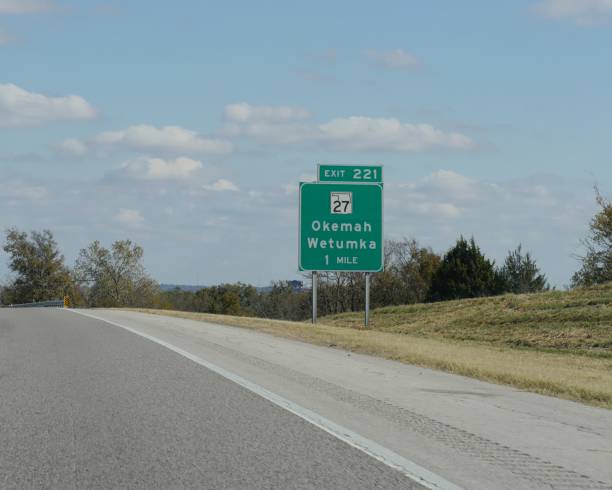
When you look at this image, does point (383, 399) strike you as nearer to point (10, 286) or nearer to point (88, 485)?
point (88, 485)

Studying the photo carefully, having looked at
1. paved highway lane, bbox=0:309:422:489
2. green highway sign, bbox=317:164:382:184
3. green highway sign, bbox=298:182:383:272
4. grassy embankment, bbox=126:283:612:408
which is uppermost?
green highway sign, bbox=317:164:382:184

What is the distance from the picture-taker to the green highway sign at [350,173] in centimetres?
3312

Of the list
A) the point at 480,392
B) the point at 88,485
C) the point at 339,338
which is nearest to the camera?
the point at 88,485

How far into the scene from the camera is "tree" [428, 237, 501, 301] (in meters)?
82.4

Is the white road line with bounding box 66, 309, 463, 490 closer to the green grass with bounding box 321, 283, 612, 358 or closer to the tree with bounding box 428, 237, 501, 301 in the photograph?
the green grass with bounding box 321, 283, 612, 358

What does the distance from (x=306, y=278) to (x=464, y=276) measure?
1343cm

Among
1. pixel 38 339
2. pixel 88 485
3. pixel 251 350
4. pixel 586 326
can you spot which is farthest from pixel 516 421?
pixel 586 326

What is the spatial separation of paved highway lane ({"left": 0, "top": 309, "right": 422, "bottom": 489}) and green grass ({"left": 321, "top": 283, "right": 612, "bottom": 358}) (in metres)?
16.1

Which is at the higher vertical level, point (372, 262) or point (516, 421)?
point (372, 262)

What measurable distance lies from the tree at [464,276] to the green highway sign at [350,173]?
4976 cm

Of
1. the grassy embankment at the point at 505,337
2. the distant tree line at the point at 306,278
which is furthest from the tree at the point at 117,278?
the grassy embankment at the point at 505,337

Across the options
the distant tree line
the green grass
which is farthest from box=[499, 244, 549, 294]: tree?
the green grass

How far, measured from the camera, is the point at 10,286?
13388 cm

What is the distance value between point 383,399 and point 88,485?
584 centimetres
